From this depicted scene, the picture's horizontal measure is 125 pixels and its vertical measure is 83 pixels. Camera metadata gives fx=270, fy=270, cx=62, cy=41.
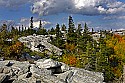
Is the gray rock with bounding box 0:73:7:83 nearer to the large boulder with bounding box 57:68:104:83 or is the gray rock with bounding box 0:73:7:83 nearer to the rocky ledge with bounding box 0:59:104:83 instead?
the rocky ledge with bounding box 0:59:104:83

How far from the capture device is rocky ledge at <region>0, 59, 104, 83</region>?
32.5m

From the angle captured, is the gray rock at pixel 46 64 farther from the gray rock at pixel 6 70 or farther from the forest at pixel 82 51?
the forest at pixel 82 51

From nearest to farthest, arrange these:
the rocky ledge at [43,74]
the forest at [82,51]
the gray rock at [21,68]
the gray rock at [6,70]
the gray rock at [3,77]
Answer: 1. the gray rock at [3,77]
2. the rocky ledge at [43,74]
3. the gray rock at [6,70]
4. the gray rock at [21,68]
5. the forest at [82,51]

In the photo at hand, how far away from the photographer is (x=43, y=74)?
3372 centimetres

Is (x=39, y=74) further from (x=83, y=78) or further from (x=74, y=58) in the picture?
(x=74, y=58)

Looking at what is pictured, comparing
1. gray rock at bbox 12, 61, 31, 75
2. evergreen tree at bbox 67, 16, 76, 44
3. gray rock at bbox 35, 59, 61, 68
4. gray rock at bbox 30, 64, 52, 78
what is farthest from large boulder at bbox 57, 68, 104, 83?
evergreen tree at bbox 67, 16, 76, 44

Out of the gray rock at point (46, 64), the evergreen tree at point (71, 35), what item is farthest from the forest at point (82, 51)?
the gray rock at point (46, 64)

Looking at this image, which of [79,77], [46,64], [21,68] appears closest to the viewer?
[21,68]

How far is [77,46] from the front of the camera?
102 meters

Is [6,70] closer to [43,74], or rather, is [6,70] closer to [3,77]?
[3,77]

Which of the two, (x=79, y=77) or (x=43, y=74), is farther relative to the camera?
(x=79, y=77)

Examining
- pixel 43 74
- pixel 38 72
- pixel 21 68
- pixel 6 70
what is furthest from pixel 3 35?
pixel 43 74

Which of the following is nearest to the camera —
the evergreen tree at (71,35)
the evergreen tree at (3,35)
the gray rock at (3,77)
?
the gray rock at (3,77)

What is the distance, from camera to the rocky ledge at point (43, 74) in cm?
3247
